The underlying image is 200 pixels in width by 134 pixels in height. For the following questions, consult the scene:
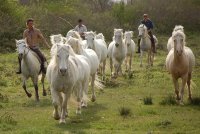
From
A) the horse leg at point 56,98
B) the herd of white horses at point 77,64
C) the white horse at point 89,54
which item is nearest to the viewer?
the herd of white horses at point 77,64

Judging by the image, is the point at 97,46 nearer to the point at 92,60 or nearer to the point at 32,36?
the point at 32,36

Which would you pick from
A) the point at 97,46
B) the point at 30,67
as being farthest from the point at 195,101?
the point at 97,46

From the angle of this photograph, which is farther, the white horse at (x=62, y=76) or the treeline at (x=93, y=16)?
Result: the treeline at (x=93, y=16)

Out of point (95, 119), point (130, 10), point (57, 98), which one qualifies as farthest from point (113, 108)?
point (130, 10)

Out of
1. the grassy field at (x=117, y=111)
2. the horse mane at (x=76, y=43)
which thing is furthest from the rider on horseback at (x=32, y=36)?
the horse mane at (x=76, y=43)

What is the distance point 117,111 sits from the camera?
12844 millimetres

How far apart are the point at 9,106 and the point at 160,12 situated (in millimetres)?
36836

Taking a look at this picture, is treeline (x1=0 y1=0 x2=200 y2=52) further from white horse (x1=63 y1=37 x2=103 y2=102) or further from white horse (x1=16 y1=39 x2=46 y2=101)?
white horse (x1=63 y1=37 x2=103 y2=102)

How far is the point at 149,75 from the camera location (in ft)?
66.9

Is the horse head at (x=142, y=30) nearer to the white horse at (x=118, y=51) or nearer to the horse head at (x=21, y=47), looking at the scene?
the white horse at (x=118, y=51)

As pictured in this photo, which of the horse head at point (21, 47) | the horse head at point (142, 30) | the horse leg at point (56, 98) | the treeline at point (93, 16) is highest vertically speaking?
the treeline at point (93, 16)

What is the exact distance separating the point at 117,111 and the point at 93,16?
3286cm

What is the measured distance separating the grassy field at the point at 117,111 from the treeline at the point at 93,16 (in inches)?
639

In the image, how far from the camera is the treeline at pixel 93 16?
36.1 meters
